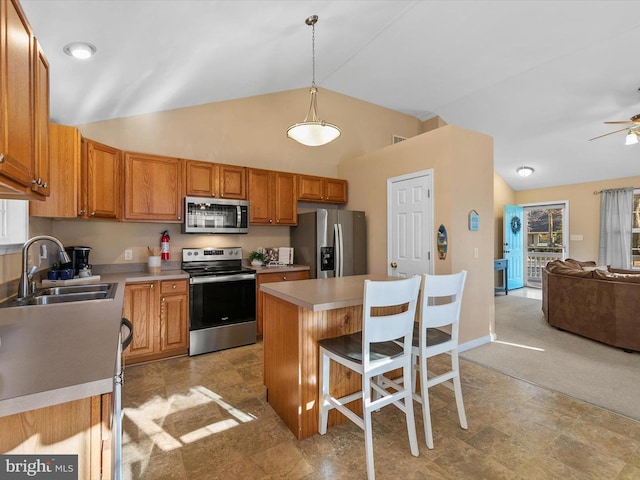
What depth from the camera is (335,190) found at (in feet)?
15.8

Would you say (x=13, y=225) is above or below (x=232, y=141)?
below

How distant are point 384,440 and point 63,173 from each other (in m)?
3.24

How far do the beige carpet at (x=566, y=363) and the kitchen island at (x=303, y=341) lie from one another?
190 cm

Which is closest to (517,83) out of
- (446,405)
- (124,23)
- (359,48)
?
(359,48)

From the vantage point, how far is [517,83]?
4336 millimetres

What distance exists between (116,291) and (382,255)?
3198 millimetres

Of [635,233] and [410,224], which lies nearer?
[410,224]

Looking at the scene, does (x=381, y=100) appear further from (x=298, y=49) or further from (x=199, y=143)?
(x=199, y=143)

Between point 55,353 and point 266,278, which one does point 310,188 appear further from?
point 55,353

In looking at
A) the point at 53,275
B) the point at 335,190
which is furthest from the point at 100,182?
the point at 335,190

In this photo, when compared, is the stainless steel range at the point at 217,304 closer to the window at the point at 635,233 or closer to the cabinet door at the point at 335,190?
the cabinet door at the point at 335,190

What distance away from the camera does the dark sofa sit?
3.44 metres

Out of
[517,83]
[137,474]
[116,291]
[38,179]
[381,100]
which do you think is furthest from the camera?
[381,100]

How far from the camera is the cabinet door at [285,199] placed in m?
4.23
